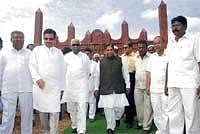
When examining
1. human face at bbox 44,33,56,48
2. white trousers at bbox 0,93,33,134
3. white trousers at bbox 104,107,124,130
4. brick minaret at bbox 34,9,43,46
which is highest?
brick minaret at bbox 34,9,43,46

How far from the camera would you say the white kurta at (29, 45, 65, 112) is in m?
7.29

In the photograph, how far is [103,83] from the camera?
953 cm

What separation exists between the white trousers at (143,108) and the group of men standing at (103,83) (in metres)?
0.02

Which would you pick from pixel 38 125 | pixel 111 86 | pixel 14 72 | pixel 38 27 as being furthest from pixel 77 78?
pixel 38 27

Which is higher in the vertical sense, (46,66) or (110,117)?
(46,66)

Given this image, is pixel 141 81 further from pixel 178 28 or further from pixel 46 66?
pixel 178 28

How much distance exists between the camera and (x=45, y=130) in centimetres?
733

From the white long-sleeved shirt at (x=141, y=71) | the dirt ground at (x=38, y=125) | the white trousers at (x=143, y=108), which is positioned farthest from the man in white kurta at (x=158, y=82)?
the dirt ground at (x=38, y=125)

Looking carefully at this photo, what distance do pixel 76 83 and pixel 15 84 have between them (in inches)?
81.9

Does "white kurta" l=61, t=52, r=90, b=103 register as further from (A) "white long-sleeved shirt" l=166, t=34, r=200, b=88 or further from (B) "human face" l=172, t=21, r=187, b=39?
(B) "human face" l=172, t=21, r=187, b=39

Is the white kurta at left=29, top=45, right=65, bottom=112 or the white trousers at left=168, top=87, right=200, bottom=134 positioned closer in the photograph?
the white trousers at left=168, top=87, right=200, bottom=134

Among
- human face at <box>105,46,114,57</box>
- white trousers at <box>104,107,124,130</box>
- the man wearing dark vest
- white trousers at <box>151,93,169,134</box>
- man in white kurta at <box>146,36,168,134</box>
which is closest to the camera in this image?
white trousers at <box>151,93,169,134</box>

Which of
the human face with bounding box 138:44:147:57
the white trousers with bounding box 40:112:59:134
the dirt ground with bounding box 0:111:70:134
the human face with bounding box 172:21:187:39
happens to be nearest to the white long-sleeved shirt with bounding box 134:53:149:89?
the human face with bounding box 138:44:147:57

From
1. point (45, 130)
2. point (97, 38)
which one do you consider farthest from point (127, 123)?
point (97, 38)
